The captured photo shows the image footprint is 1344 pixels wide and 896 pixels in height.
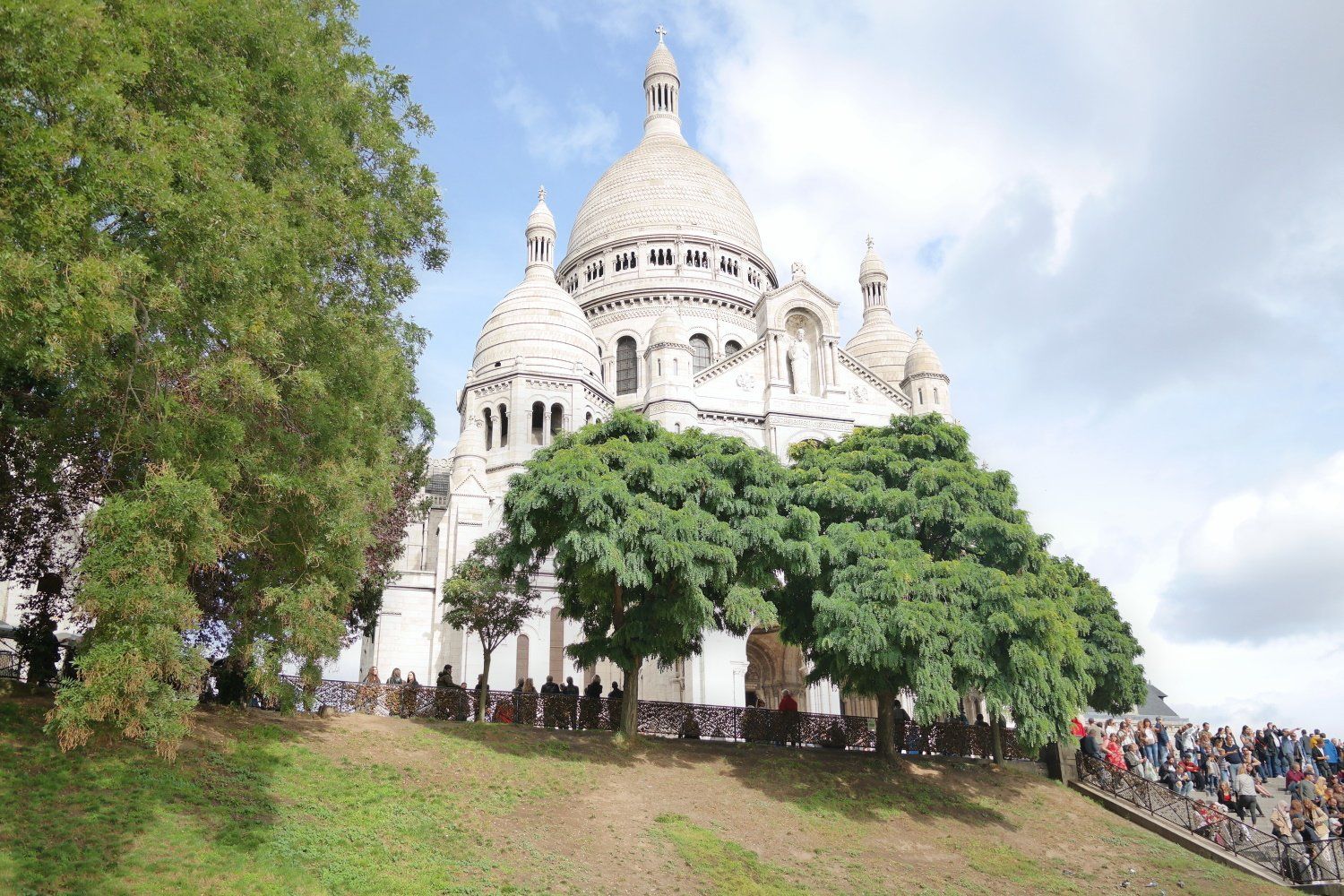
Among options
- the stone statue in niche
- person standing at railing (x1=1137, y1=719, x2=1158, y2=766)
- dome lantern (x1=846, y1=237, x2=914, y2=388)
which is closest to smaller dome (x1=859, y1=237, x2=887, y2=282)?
dome lantern (x1=846, y1=237, x2=914, y2=388)

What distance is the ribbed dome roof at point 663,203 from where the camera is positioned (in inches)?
2127

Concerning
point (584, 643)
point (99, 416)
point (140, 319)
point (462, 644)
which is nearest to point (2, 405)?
point (99, 416)

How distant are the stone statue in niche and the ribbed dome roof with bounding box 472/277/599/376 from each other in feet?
24.8

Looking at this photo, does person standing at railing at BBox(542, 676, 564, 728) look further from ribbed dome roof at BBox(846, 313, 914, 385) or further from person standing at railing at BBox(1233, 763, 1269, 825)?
ribbed dome roof at BBox(846, 313, 914, 385)

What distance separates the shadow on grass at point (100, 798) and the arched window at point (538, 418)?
23.1 meters

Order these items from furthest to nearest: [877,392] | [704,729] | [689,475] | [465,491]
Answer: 1. [877,392]
2. [465,491]
3. [704,729]
4. [689,475]

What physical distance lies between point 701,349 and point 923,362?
12098 millimetres

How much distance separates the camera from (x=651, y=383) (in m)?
36.7

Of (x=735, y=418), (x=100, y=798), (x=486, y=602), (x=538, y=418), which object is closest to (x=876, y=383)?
(x=735, y=418)

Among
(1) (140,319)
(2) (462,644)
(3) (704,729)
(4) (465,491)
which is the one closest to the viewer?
(1) (140,319)

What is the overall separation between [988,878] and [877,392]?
24624 mm

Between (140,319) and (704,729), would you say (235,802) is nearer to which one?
(140,319)

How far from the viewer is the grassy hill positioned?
1199cm

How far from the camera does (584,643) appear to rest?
21156 mm
